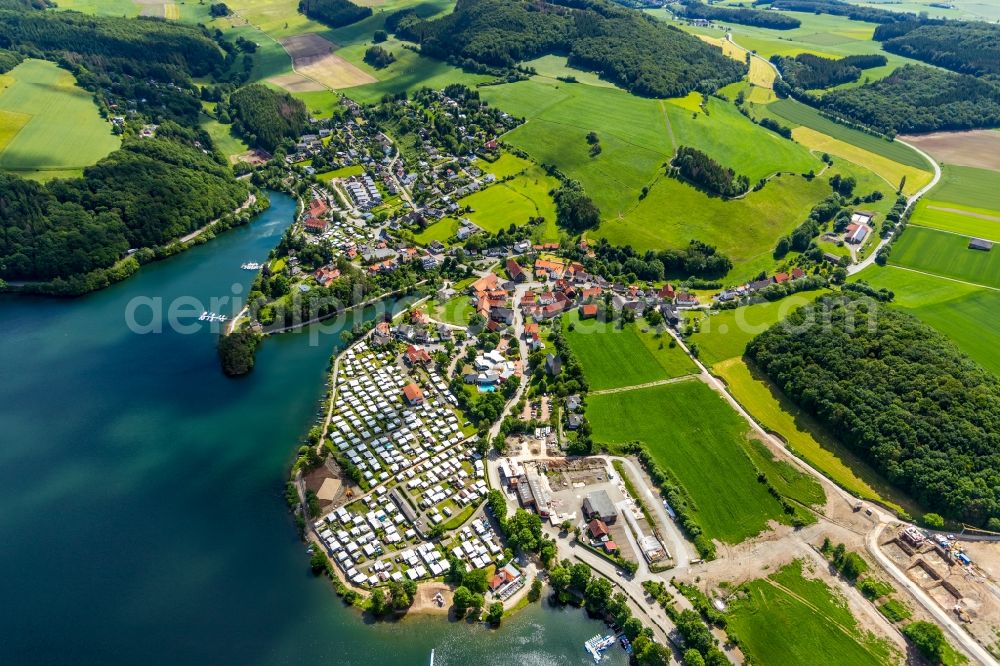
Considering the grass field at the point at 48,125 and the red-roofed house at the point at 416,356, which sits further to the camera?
the grass field at the point at 48,125

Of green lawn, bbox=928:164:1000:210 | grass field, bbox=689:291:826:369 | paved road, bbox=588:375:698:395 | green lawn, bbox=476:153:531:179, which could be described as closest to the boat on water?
paved road, bbox=588:375:698:395

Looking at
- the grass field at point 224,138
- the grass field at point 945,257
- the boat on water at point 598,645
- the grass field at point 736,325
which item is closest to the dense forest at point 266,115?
the grass field at point 224,138

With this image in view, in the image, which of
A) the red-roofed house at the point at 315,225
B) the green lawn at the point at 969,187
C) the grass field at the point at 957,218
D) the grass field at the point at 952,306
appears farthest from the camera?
the green lawn at the point at 969,187

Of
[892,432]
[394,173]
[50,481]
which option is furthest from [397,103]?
[892,432]

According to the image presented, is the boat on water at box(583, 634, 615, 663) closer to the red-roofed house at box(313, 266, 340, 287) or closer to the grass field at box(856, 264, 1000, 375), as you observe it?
the red-roofed house at box(313, 266, 340, 287)

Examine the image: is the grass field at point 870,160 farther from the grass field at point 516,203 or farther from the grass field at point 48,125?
the grass field at point 48,125

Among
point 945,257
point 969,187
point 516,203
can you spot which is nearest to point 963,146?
point 969,187

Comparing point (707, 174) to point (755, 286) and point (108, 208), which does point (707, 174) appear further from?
point (108, 208)
